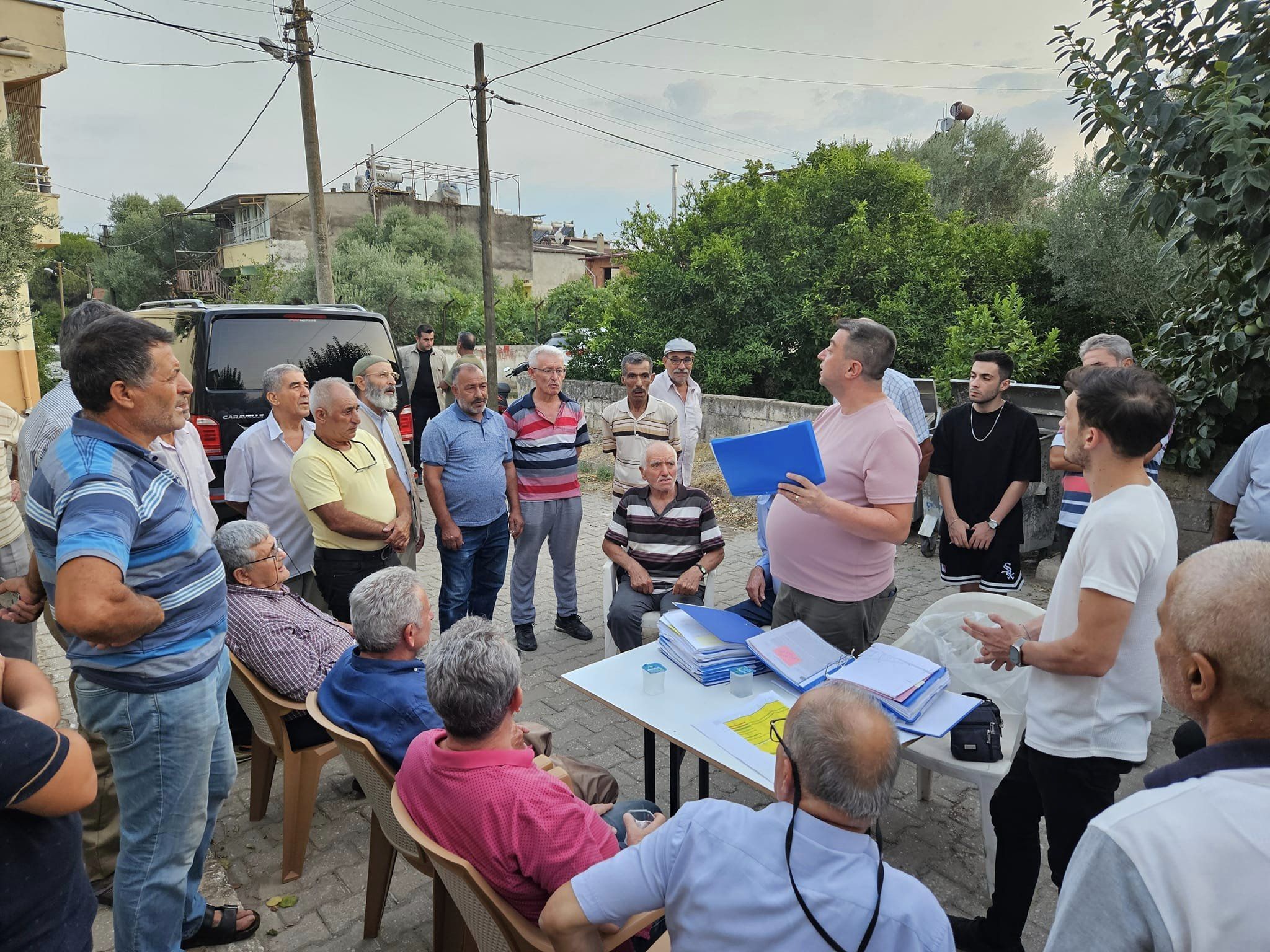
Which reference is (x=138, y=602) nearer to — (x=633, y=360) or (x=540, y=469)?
(x=540, y=469)

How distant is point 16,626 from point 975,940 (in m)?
3.98

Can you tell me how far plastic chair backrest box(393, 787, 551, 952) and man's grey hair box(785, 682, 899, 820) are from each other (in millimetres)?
870

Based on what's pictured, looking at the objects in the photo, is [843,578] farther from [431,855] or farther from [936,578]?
[936,578]

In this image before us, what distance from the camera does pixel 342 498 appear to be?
12.2 feet

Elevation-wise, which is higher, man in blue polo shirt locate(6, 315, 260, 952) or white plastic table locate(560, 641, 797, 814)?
man in blue polo shirt locate(6, 315, 260, 952)

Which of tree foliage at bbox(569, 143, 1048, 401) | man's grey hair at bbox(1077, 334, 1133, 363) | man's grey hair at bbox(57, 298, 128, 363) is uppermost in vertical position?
tree foliage at bbox(569, 143, 1048, 401)

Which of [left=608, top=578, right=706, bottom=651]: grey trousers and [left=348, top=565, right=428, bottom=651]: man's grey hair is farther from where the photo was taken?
[left=608, top=578, right=706, bottom=651]: grey trousers

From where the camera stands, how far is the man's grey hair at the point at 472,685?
1896mm

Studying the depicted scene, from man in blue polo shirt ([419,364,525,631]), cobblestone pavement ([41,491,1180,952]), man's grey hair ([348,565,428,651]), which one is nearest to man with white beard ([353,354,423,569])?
man in blue polo shirt ([419,364,525,631])

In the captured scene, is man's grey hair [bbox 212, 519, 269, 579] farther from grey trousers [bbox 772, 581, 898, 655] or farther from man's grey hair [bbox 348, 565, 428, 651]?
grey trousers [bbox 772, 581, 898, 655]

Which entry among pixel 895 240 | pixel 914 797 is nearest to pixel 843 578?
pixel 914 797

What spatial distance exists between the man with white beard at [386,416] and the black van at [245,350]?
4.82 ft

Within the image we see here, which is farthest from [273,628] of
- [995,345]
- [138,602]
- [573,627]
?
[995,345]

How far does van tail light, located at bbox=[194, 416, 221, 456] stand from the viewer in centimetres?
550
